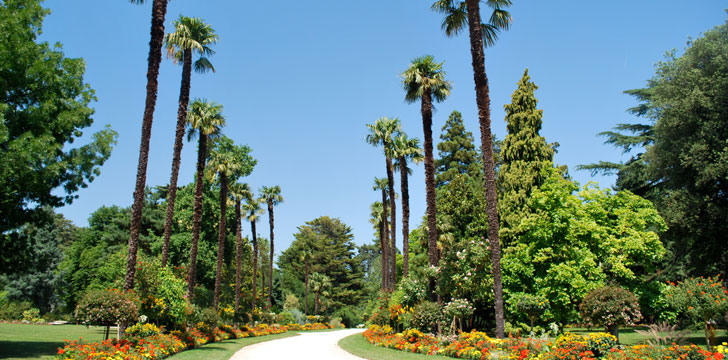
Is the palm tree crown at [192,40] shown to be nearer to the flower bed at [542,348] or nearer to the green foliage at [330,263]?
the flower bed at [542,348]

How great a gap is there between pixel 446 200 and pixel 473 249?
10.0 m

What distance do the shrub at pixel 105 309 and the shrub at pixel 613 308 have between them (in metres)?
16.6

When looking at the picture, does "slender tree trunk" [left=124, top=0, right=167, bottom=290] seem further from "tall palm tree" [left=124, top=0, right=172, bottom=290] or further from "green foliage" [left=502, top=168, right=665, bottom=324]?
"green foliage" [left=502, top=168, right=665, bottom=324]

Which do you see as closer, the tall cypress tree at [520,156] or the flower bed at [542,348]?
the flower bed at [542,348]

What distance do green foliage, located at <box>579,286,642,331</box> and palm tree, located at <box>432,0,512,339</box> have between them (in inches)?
132

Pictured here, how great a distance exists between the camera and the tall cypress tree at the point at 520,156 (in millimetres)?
31266

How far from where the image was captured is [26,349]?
60.8ft

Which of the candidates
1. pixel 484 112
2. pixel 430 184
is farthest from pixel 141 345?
pixel 484 112

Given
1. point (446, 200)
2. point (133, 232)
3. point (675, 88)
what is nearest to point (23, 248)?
point (133, 232)

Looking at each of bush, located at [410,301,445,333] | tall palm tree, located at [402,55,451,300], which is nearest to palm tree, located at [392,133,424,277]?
tall palm tree, located at [402,55,451,300]

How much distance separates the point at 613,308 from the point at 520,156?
17075 millimetres

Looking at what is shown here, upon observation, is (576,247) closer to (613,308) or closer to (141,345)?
(613,308)

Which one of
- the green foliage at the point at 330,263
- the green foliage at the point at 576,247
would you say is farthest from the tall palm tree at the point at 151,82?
the green foliage at the point at 330,263

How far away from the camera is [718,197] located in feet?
76.9
